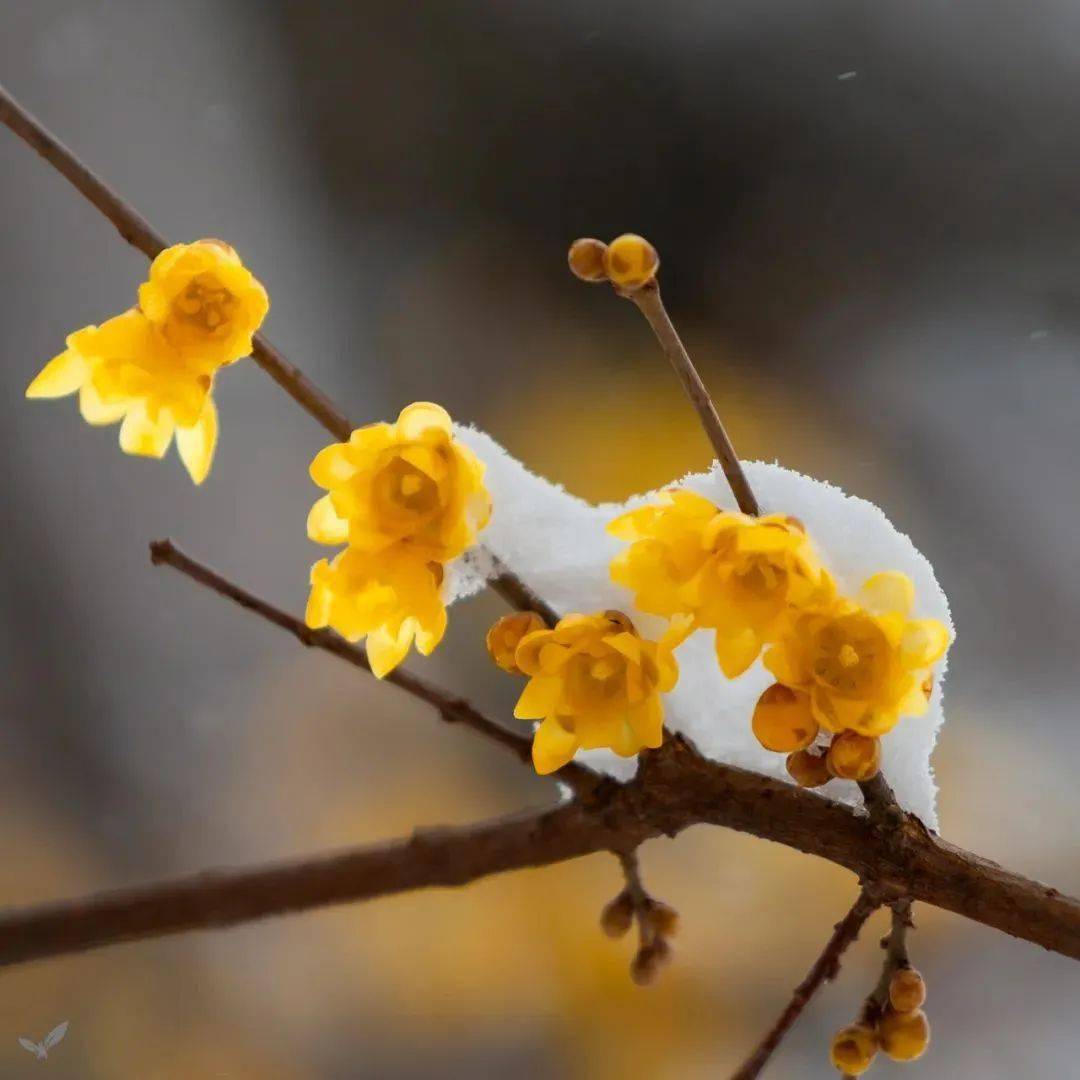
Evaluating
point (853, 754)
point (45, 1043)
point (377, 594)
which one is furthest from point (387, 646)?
point (45, 1043)

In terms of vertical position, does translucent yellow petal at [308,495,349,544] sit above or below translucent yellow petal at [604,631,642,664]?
below

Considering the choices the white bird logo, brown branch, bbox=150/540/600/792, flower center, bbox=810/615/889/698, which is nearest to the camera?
flower center, bbox=810/615/889/698

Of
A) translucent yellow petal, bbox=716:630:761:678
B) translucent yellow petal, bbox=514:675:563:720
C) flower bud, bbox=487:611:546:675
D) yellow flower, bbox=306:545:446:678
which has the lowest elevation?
yellow flower, bbox=306:545:446:678

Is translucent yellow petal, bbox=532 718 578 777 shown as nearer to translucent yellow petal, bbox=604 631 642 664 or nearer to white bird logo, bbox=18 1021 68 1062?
translucent yellow petal, bbox=604 631 642 664

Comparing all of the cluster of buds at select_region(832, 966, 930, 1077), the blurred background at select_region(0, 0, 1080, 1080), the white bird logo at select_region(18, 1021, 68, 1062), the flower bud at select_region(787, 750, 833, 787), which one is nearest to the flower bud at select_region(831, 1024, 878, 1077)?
the cluster of buds at select_region(832, 966, 930, 1077)

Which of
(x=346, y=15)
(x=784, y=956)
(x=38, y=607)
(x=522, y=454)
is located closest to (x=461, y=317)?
(x=522, y=454)

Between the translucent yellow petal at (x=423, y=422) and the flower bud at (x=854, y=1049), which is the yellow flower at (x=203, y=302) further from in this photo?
the flower bud at (x=854, y=1049)

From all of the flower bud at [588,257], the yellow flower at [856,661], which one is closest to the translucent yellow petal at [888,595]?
the yellow flower at [856,661]
